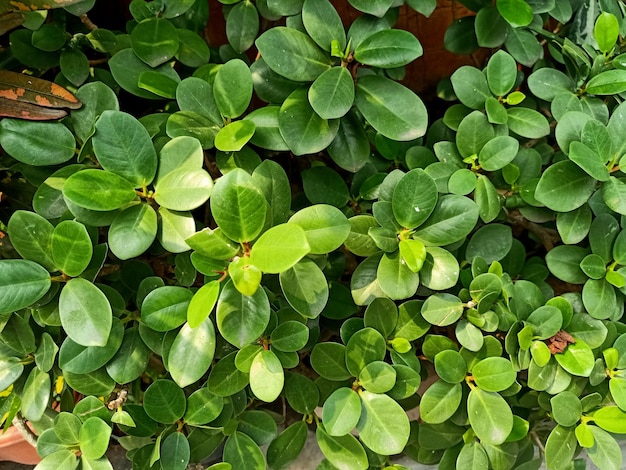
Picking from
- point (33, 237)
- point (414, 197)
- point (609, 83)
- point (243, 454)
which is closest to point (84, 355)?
point (33, 237)

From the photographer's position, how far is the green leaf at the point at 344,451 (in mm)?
773

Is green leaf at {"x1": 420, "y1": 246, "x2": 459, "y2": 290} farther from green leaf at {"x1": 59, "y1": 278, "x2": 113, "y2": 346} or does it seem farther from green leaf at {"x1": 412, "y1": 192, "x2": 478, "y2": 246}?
green leaf at {"x1": 59, "y1": 278, "x2": 113, "y2": 346}

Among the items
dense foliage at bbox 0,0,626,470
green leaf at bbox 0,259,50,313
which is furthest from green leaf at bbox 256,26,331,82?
green leaf at bbox 0,259,50,313

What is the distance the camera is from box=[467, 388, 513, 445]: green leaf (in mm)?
750

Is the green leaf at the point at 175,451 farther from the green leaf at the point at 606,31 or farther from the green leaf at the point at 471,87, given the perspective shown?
the green leaf at the point at 606,31

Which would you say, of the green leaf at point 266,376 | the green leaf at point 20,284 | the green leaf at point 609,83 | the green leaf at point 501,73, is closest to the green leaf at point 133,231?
the green leaf at point 20,284

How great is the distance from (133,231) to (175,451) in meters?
0.32

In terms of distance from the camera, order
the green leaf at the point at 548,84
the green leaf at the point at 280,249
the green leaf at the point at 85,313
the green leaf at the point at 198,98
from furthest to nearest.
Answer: the green leaf at the point at 548,84 < the green leaf at the point at 198,98 < the green leaf at the point at 85,313 < the green leaf at the point at 280,249

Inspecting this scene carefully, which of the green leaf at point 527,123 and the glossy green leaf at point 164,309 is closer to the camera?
the glossy green leaf at point 164,309

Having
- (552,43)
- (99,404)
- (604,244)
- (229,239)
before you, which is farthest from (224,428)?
(552,43)

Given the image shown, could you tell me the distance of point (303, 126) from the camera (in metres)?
0.74

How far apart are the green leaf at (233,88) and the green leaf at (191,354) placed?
30 cm

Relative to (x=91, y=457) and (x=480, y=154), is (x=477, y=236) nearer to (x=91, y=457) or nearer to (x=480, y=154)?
(x=480, y=154)

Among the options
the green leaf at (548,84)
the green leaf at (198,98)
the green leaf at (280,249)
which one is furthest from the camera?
the green leaf at (548,84)
